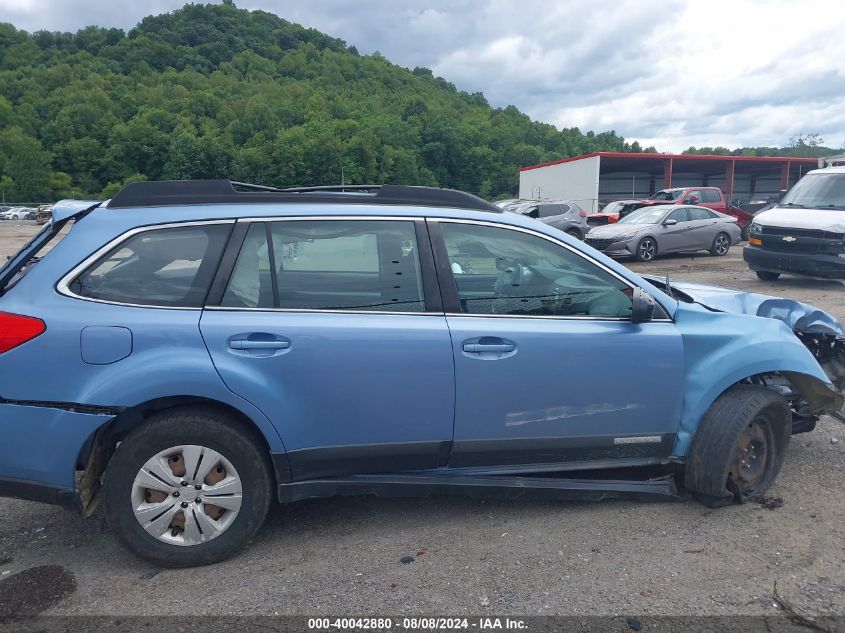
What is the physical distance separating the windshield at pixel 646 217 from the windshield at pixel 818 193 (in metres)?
4.82

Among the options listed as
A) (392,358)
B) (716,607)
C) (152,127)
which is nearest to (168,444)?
(392,358)

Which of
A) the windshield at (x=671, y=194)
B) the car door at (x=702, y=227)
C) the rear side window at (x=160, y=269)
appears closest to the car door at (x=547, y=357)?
the rear side window at (x=160, y=269)

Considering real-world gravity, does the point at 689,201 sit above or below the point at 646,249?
above

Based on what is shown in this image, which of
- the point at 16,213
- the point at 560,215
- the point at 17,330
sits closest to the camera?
the point at 17,330

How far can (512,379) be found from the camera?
10.3 ft

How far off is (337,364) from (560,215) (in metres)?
17.1

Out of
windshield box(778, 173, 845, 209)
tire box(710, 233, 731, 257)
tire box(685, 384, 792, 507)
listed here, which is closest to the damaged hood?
tire box(685, 384, 792, 507)

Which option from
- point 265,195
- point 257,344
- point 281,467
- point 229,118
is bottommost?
point 281,467

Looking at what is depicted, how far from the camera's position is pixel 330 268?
3.22 metres

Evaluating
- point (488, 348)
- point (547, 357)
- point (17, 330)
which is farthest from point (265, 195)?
point (547, 357)

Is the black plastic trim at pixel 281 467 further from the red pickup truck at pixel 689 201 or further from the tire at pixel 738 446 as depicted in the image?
the red pickup truck at pixel 689 201

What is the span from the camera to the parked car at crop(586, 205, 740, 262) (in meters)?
15.8

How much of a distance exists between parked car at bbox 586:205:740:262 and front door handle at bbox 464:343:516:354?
13.1 metres

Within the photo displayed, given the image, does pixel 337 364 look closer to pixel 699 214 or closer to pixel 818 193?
pixel 818 193
